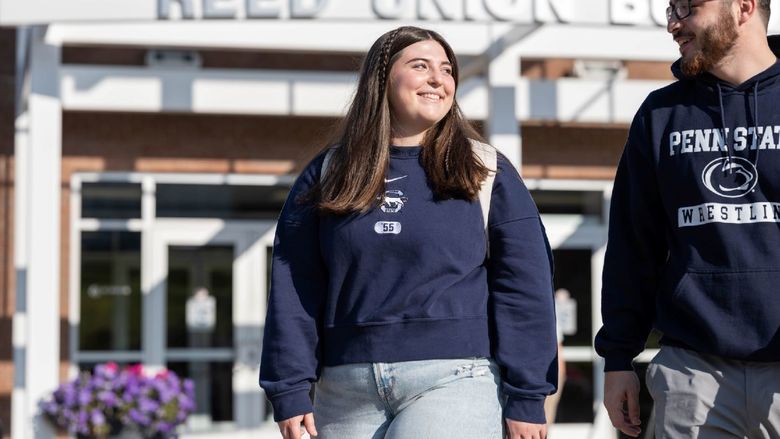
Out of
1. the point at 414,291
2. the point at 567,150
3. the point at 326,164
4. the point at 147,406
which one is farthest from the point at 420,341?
the point at 567,150

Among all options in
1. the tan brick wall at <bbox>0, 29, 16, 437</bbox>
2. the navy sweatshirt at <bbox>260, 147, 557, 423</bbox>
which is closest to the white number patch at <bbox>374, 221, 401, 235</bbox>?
the navy sweatshirt at <bbox>260, 147, 557, 423</bbox>

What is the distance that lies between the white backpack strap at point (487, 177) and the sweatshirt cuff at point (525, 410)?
404mm

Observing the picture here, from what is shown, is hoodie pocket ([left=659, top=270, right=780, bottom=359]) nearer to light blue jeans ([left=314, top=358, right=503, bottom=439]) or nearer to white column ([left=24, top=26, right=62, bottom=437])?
light blue jeans ([left=314, top=358, right=503, bottom=439])

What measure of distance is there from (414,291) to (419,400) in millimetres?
272

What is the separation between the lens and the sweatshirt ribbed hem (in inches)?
137

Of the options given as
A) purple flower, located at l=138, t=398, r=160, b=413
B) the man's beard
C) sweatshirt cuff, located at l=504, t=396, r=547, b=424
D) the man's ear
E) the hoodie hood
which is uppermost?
the man's ear

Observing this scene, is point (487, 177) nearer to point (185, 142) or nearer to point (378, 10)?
point (378, 10)

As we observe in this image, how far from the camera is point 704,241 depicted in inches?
127

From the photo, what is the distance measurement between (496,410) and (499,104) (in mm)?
8777

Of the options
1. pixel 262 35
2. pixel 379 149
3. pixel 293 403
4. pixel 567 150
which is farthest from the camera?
pixel 567 150

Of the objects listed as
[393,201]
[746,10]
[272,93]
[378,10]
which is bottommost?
[393,201]

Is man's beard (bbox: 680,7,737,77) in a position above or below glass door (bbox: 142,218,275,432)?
above

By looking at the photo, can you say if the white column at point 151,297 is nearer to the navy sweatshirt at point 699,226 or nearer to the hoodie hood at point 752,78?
the navy sweatshirt at point 699,226

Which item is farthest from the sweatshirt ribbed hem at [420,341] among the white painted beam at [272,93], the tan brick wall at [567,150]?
the tan brick wall at [567,150]
